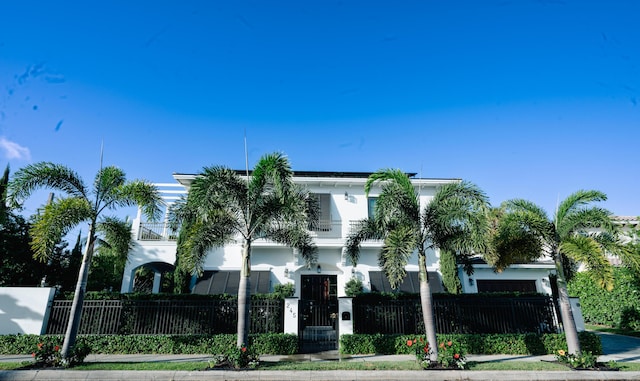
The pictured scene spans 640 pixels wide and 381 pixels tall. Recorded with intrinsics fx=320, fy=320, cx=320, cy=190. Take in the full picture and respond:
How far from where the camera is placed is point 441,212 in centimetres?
968

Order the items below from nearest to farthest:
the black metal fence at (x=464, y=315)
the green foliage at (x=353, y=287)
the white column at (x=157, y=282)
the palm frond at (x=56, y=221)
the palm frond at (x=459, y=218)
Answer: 1. the palm frond at (x=56, y=221)
2. the palm frond at (x=459, y=218)
3. the black metal fence at (x=464, y=315)
4. the green foliage at (x=353, y=287)
5. the white column at (x=157, y=282)

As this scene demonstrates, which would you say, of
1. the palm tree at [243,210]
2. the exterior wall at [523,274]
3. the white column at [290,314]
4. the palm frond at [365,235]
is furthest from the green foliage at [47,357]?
the exterior wall at [523,274]

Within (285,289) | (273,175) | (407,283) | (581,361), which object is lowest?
(581,361)

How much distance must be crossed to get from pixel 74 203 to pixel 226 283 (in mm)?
7866

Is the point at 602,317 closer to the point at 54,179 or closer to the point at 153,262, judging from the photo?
the point at 153,262

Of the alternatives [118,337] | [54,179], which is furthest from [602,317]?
[54,179]

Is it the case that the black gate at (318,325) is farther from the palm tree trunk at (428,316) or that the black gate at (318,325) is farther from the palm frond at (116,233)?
the palm frond at (116,233)

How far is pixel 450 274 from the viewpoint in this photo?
15547mm

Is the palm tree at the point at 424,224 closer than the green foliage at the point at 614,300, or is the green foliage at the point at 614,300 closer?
the palm tree at the point at 424,224

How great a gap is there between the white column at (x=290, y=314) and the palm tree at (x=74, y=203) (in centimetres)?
527

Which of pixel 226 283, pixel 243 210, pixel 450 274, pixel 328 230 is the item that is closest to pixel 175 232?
pixel 226 283

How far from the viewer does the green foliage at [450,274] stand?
1537 cm

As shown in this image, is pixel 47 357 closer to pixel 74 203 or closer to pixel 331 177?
pixel 74 203

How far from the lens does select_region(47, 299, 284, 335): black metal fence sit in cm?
1100
